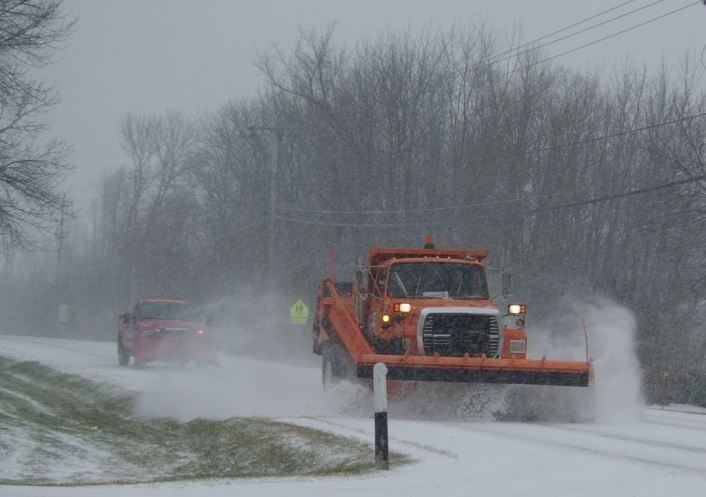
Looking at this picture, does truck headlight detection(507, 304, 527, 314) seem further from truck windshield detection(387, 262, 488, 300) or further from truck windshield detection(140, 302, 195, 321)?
truck windshield detection(140, 302, 195, 321)

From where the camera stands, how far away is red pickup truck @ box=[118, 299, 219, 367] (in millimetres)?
27734

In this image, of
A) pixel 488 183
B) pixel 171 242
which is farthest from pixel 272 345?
pixel 171 242

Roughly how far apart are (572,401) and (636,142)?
30.3 metres

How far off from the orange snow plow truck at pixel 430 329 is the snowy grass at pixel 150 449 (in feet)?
6.95

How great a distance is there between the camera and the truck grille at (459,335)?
14.4 meters

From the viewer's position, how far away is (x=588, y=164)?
42.6m

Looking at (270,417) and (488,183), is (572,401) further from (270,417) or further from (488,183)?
(488,183)

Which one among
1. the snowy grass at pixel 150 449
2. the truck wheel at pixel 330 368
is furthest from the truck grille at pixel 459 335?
the snowy grass at pixel 150 449

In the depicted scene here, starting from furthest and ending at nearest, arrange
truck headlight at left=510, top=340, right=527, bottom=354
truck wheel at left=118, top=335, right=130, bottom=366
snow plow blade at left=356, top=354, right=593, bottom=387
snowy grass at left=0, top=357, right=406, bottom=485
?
truck wheel at left=118, top=335, right=130, bottom=366, truck headlight at left=510, top=340, right=527, bottom=354, snow plow blade at left=356, top=354, right=593, bottom=387, snowy grass at left=0, top=357, right=406, bottom=485

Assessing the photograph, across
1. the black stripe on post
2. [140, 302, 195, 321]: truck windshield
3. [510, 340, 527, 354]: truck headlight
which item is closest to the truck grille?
[510, 340, 527, 354]: truck headlight

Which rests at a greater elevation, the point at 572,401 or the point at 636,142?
the point at 636,142

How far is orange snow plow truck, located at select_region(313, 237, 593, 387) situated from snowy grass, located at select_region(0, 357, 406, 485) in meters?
2.12

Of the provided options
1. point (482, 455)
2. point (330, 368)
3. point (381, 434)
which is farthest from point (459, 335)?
point (381, 434)

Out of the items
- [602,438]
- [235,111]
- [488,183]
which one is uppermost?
[235,111]
